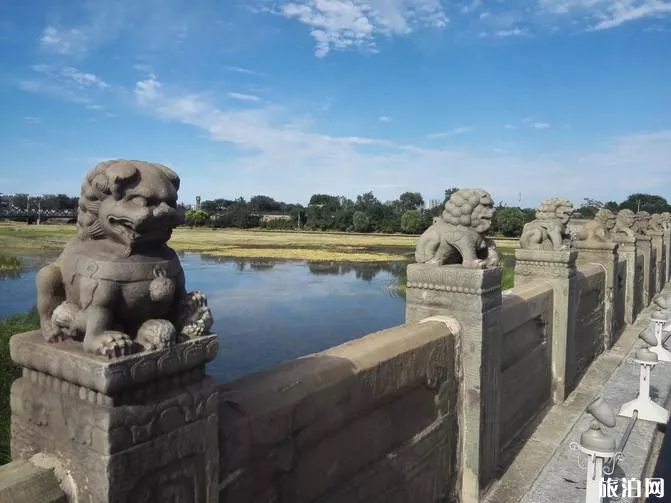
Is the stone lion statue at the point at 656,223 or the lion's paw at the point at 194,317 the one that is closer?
the lion's paw at the point at 194,317

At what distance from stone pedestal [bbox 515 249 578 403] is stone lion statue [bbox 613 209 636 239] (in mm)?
5328

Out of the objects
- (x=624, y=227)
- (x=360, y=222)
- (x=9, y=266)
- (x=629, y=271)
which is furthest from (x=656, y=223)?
(x=360, y=222)

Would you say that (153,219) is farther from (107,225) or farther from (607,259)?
(607,259)

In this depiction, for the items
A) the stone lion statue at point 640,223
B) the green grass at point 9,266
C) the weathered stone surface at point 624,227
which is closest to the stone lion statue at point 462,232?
the weathered stone surface at point 624,227

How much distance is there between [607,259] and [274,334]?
8501 millimetres

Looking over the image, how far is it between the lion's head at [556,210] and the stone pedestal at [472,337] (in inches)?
118

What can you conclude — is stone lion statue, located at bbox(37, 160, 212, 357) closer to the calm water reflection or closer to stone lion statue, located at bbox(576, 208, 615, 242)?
the calm water reflection

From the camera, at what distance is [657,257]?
15.2 metres

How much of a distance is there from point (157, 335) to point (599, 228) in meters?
9.36

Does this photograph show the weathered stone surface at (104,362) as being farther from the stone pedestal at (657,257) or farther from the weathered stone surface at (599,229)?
the stone pedestal at (657,257)

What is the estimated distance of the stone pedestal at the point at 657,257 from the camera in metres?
14.5

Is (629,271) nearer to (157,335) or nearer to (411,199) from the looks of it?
(157,335)

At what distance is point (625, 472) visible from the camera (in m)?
4.69

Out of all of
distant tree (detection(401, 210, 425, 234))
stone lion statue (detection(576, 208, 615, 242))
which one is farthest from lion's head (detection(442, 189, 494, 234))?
distant tree (detection(401, 210, 425, 234))
